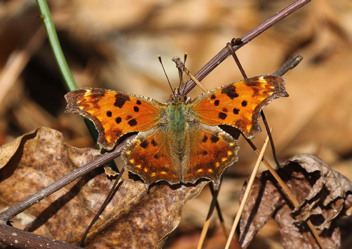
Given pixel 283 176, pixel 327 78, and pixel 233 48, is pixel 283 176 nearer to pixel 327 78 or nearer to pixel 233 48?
pixel 233 48

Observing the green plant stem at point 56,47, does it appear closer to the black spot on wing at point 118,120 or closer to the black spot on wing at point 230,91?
the black spot on wing at point 118,120

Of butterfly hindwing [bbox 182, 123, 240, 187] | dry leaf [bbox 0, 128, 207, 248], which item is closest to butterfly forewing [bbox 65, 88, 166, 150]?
dry leaf [bbox 0, 128, 207, 248]

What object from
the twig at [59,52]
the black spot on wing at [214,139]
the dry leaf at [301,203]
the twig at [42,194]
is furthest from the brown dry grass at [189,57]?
the twig at [42,194]

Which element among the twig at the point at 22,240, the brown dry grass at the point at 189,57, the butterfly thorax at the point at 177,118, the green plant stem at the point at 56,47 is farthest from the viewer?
the brown dry grass at the point at 189,57

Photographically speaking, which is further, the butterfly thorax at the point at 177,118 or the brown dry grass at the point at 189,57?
the brown dry grass at the point at 189,57

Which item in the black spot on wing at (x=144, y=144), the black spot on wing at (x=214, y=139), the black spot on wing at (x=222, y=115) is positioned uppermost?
the black spot on wing at (x=144, y=144)

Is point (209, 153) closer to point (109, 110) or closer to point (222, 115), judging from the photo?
point (222, 115)

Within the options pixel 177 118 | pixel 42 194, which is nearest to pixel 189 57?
pixel 177 118
